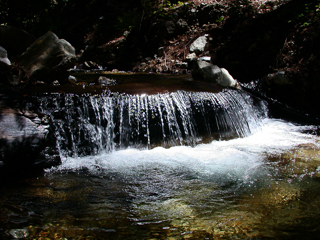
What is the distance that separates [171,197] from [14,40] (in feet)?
19.8

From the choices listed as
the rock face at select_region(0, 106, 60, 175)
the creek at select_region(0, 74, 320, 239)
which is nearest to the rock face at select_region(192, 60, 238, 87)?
the creek at select_region(0, 74, 320, 239)

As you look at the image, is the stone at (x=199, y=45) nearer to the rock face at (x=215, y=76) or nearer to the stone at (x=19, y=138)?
the rock face at (x=215, y=76)

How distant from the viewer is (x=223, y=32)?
977 centimetres

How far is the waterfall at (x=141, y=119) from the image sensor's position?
4.34 meters

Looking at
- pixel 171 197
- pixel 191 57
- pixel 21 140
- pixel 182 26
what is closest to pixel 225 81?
pixel 191 57

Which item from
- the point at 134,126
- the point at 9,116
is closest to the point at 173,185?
the point at 134,126

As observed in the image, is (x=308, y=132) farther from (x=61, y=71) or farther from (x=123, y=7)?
(x=123, y=7)

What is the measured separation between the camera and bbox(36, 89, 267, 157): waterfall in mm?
4344

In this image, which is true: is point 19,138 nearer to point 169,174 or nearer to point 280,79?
point 169,174

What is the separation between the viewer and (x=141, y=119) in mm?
4906

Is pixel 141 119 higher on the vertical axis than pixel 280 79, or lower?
lower

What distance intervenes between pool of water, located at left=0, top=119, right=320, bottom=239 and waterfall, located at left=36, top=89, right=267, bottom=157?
35 cm

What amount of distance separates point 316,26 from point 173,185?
7.10 m

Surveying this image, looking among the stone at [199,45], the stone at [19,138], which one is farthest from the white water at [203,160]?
the stone at [199,45]
